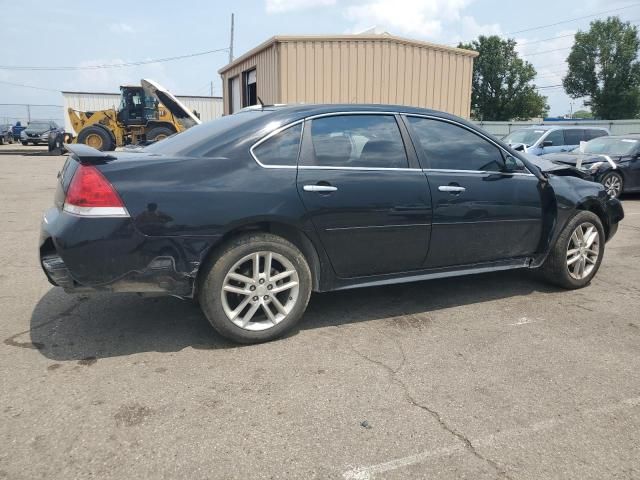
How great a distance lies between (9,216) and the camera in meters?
7.73

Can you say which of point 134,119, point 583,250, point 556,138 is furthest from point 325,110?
point 134,119

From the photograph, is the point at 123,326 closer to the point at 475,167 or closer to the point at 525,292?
the point at 475,167

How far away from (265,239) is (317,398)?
1.07m

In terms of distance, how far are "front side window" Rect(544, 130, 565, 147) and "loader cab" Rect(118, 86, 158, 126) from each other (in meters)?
15.7

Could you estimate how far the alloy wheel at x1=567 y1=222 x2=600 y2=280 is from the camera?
4.57 metres

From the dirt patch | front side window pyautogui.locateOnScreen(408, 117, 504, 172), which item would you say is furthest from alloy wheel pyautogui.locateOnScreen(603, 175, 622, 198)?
the dirt patch

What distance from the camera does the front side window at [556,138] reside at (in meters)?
14.7

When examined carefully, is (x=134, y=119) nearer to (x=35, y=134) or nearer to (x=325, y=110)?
(x=35, y=134)

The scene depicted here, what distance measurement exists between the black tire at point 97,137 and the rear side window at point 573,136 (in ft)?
53.5

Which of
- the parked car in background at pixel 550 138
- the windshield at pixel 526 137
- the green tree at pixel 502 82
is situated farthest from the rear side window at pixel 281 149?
the green tree at pixel 502 82

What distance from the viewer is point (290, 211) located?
3285mm

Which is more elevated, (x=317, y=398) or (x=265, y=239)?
(x=265, y=239)

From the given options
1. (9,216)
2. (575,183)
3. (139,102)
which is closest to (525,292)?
(575,183)

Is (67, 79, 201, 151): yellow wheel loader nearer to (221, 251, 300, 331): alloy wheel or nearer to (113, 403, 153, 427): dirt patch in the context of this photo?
(221, 251, 300, 331): alloy wheel
